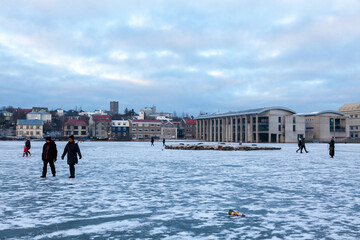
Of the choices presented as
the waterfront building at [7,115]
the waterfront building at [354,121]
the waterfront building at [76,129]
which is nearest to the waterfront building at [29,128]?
the waterfront building at [76,129]

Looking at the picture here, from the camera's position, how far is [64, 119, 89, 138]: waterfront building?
454 feet

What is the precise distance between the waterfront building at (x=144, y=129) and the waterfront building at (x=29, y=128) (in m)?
36.6

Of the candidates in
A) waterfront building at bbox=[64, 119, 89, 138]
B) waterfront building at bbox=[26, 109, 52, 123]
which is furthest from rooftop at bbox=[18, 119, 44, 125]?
waterfront building at bbox=[26, 109, 52, 123]

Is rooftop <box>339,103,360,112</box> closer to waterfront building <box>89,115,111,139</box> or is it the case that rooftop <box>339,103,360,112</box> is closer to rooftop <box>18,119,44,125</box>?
waterfront building <box>89,115,111,139</box>

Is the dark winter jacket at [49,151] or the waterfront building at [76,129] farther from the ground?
the waterfront building at [76,129]

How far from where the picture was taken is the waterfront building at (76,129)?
454 feet

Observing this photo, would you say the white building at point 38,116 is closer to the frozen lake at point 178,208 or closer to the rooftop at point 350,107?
the rooftop at point 350,107

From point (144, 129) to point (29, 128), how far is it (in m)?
45.5

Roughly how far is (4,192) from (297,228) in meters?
8.79

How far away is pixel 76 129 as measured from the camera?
14000cm

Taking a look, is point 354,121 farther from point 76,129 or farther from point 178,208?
point 178,208

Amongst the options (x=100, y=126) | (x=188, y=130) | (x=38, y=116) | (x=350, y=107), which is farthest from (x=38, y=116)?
(x=350, y=107)

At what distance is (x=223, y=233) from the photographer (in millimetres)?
6230

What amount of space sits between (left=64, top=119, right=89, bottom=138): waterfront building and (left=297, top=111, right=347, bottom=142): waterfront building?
288 ft
